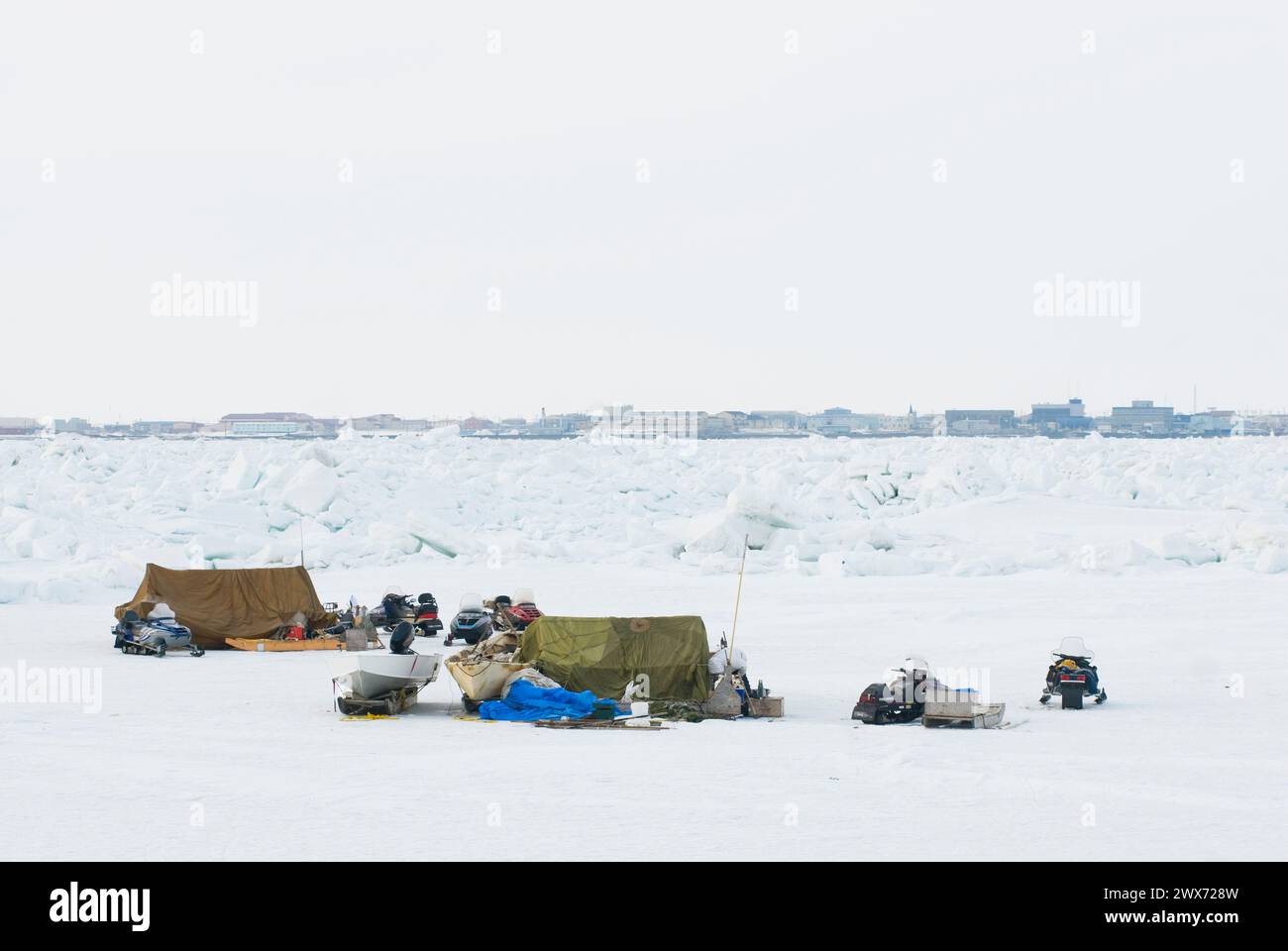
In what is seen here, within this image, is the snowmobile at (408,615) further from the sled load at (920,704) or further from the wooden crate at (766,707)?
the sled load at (920,704)

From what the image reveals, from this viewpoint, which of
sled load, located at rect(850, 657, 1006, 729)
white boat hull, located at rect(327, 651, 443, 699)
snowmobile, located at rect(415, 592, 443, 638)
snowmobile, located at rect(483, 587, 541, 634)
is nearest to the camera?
sled load, located at rect(850, 657, 1006, 729)

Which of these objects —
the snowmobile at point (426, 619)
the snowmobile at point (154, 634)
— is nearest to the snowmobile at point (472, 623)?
the snowmobile at point (426, 619)

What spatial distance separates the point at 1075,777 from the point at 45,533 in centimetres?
2354

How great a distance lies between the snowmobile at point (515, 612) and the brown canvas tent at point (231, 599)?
2321 mm

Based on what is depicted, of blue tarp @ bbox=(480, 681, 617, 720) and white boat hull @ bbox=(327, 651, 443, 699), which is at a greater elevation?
white boat hull @ bbox=(327, 651, 443, 699)

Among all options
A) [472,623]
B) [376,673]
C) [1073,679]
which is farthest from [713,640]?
[376,673]

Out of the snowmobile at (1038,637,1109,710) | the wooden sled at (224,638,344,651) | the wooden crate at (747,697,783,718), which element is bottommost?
the wooden sled at (224,638,344,651)

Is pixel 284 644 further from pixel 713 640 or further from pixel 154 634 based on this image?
pixel 713 640

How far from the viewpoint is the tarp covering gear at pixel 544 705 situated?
12.0 m

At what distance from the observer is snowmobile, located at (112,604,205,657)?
1608cm

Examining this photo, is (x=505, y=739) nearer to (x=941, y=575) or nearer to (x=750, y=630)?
(x=750, y=630)

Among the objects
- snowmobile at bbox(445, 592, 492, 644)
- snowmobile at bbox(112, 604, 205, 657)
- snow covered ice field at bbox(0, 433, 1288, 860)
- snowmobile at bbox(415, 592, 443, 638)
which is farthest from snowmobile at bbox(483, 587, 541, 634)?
snowmobile at bbox(112, 604, 205, 657)

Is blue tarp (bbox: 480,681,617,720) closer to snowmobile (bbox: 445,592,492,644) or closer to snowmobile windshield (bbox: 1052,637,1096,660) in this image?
snowmobile windshield (bbox: 1052,637,1096,660)

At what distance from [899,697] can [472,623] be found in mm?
6530
